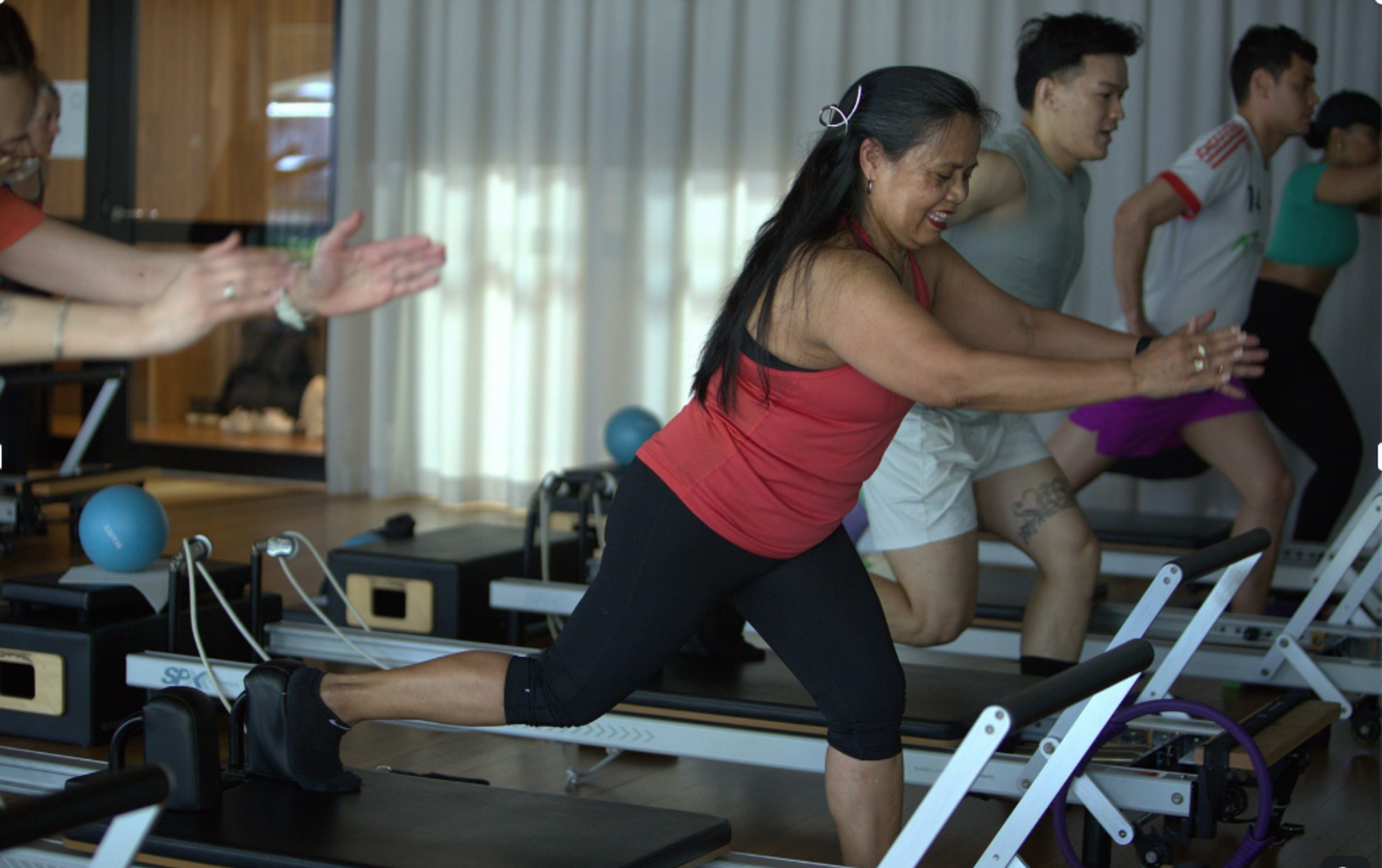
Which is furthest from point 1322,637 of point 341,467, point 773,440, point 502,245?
point 341,467

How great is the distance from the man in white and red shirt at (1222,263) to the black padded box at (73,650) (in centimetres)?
202

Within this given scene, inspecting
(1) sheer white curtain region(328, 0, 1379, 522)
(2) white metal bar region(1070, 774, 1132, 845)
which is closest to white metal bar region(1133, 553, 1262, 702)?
(2) white metal bar region(1070, 774, 1132, 845)

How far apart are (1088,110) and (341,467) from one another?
4.33m

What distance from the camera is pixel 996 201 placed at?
2.54m

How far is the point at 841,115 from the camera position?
1874 millimetres

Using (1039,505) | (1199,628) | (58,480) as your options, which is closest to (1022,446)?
(1039,505)

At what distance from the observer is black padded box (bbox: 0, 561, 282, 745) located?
286 centimetres

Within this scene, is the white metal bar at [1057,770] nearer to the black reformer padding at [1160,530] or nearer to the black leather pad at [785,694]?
the black leather pad at [785,694]

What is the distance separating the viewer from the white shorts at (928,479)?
250cm

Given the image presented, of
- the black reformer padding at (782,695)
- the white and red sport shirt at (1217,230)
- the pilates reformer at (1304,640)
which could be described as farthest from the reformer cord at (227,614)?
the white and red sport shirt at (1217,230)

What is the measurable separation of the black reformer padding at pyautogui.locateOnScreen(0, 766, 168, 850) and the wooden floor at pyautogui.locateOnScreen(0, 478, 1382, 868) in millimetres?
1134

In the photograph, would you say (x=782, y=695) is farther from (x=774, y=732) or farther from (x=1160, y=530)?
(x=1160, y=530)

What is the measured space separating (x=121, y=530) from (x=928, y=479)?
5.53ft

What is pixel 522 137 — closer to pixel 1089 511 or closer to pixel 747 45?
pixel 747 45
